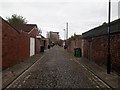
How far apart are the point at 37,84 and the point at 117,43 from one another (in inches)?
223

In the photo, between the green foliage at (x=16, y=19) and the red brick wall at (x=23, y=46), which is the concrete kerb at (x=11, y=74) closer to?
the red brick wall at (x=23, y=46)

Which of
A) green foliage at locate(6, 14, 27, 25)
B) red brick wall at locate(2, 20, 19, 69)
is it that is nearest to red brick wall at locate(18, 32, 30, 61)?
red brick wall at locate(2, 20, 19, 69)

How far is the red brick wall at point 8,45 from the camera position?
1284cm

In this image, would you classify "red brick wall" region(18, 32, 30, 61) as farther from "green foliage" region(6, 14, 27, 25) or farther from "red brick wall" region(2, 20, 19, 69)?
"green foliage" region(6, 14, 27, 25)

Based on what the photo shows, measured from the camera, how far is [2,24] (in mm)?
12578

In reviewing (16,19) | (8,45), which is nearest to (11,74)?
(8,45)

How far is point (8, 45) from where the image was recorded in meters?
13.9

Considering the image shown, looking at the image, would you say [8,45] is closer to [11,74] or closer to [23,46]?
[11,74]

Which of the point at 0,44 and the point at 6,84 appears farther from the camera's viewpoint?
the point at 0,44

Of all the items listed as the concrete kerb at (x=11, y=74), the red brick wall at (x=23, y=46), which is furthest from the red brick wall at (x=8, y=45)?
the red brick wall at (x=23, y=46)

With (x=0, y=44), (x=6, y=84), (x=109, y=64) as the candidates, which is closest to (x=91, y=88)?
(x=6, y=84)

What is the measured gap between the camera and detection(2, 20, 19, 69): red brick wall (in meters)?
12.8

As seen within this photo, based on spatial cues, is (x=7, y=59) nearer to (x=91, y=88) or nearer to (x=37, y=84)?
(x=37, y=84)

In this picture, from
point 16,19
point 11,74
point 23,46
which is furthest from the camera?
point 16,19
